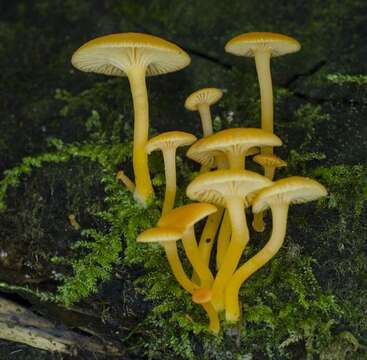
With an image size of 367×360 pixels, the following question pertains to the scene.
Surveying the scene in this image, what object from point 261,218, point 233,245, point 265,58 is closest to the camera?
point 233,245

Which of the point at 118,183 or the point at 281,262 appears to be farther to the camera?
the point at 118,183

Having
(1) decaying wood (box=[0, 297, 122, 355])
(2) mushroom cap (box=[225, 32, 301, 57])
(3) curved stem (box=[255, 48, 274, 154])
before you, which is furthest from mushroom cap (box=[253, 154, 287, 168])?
(1) decaying wood (box=[0, 297, 122, 355])

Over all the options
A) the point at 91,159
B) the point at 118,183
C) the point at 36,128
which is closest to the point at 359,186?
the point at 118,183

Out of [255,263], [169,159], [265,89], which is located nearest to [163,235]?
[255,263]

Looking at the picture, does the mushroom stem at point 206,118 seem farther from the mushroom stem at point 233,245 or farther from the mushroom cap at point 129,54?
the mushroom stem at point 233,245

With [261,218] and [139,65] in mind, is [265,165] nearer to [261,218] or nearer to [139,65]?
[261,218]

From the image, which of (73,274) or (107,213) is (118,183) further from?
(73,274)

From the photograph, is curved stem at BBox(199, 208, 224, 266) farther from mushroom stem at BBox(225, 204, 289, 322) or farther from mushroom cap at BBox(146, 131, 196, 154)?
mushroom cap at BBox(146, 131, 196, 154)
